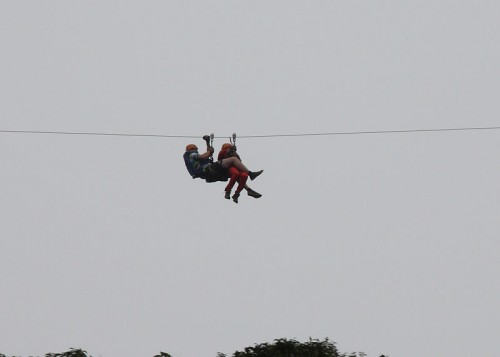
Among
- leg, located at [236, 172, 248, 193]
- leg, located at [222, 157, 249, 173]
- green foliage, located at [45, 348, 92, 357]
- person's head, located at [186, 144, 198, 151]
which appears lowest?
green foliage, located at [45, 348, 92, 357]

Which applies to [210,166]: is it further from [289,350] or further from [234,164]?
[289,350]

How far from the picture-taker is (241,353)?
83.9ft

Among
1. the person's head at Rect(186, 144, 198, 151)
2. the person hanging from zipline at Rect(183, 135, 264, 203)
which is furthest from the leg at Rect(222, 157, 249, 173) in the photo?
the person's head at Rect(186, 144, 198, 151)

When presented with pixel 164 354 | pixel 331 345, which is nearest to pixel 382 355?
pixel 331 345

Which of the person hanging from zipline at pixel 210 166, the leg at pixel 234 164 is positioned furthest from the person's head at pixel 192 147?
the leg at pixel 234 164

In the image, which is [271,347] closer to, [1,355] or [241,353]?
[241,353]

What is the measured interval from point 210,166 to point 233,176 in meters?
0.62

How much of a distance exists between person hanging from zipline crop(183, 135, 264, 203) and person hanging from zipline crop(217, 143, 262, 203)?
0.8 inches

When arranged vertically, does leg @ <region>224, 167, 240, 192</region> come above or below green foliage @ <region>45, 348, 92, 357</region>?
above

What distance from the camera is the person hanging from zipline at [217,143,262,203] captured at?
27.5 m

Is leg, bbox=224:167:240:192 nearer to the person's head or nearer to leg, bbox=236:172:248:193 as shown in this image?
leg, bbox=236:172:248:193

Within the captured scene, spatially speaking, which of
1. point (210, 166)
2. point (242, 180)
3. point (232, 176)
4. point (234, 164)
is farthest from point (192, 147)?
point (242, 180)

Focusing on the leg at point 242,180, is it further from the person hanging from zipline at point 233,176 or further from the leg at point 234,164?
the leg at point 234,164

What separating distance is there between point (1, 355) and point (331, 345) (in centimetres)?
655
